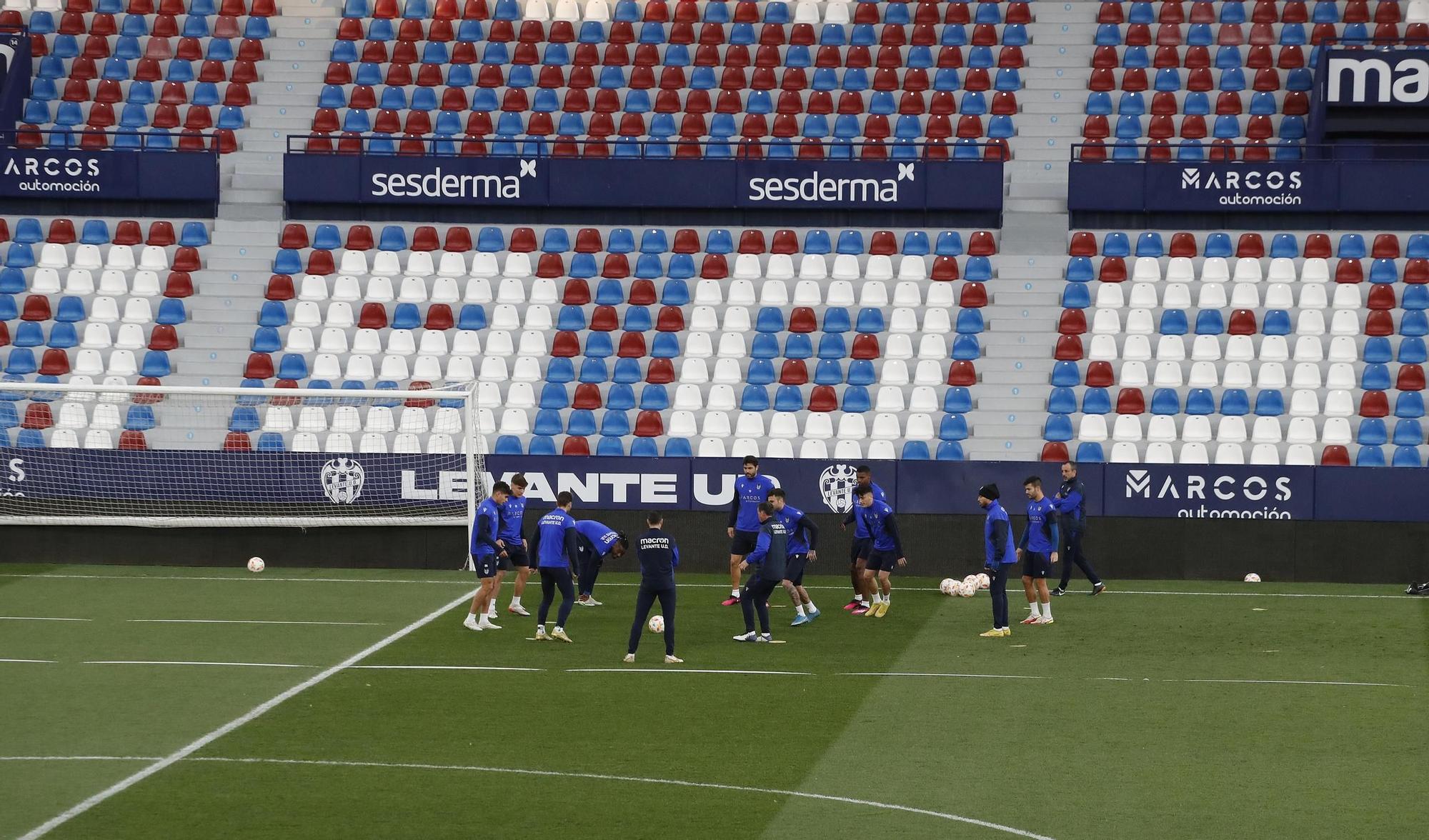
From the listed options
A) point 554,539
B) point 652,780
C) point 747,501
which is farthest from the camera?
point 747,501

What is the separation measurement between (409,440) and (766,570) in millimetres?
9694

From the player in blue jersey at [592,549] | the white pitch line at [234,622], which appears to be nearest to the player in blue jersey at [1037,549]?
the player in blue jersey at [592,549]

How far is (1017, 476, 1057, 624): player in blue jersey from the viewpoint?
69.3 ft

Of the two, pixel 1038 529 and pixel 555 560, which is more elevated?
pixel 1038 529

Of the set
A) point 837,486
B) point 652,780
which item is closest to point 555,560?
point 652,780

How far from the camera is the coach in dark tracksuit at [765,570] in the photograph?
775 inches

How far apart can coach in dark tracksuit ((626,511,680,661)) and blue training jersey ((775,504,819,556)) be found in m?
3.10

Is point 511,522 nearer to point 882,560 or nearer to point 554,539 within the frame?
point 554,539

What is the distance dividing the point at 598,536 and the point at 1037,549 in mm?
5206

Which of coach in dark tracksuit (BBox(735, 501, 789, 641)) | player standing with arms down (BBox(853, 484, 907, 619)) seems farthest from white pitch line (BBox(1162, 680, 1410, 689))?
player standing with arms down (BBox(853, 484, 907, 619))

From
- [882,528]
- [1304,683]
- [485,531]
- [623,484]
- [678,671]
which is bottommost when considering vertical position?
[678,671]

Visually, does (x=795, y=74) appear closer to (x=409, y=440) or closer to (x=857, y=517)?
(x=409, y=440)

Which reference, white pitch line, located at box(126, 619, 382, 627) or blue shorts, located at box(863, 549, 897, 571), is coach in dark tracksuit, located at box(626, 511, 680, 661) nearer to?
blue shorts, located at box(863, 549, 897, 571)

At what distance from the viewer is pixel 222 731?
15.2 m
